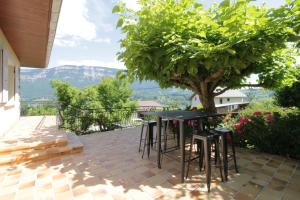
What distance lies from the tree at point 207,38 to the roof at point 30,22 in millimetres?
1326

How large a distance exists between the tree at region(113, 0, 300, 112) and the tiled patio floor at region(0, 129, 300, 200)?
1840 mm

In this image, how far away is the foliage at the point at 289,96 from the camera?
27.0 ft

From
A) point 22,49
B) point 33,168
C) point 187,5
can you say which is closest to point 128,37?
point 187,5

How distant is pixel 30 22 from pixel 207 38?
12.2 feet

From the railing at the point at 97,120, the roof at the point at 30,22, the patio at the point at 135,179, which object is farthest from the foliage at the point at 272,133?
the roof at the point at 30,22

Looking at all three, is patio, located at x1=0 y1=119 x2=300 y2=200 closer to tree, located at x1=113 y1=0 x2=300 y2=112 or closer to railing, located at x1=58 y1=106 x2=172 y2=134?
tree, located at x1=113 y1=0 x2=300 y2=112

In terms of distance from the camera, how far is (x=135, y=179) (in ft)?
9.14

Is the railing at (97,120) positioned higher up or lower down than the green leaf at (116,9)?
lower down

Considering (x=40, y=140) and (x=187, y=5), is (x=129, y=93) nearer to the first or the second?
(x=40, y=140)

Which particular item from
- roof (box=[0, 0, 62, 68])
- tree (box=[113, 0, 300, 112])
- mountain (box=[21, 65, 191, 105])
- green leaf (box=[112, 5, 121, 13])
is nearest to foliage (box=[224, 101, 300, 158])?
tree (box=[113, 0, 300, 112])

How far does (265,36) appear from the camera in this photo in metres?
2.49

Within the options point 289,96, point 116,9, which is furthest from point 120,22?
point 289,96

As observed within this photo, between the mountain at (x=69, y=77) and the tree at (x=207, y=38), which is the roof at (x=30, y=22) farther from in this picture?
the mountain at (x=69, y=77)

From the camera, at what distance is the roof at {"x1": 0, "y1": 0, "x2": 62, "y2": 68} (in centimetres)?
294
